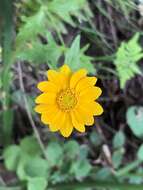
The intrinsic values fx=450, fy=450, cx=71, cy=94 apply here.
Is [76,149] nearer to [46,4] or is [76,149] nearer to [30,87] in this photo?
[30,87]

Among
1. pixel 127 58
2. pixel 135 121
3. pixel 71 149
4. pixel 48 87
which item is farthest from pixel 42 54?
pixel 135 121

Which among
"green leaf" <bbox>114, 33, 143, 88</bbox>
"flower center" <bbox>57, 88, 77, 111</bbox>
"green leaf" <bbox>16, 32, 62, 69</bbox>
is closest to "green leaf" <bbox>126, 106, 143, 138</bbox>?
"green leaf" <bbox>114, 33, 143, 88</bbox>

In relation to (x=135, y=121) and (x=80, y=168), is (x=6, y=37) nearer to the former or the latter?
(x=80, y=168)

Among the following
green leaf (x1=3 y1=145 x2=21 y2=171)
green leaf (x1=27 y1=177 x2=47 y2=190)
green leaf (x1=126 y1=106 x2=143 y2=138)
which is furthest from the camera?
green leaf (x1=126 y1=106 x2=143 y2=138)

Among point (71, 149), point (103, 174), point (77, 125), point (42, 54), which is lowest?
point (103, 174)

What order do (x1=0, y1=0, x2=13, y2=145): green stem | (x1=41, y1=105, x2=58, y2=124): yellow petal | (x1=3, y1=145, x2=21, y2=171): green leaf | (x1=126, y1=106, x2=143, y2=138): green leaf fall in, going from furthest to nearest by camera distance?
(x1=126, y1=106, x2=143, y2=138): green leaf → (x1=3, y1=145, x2=21, y2=171): green leaf → (x1=0, y1=0, x2=13, y2=145): green stem → (x1=41, y1=105, x2=58, y2=124): yellow petal

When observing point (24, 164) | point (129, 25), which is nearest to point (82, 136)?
point (24, 164)

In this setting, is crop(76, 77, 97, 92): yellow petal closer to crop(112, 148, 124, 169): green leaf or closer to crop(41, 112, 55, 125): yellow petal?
crop(41, 112, 55, 125): yellow petal
